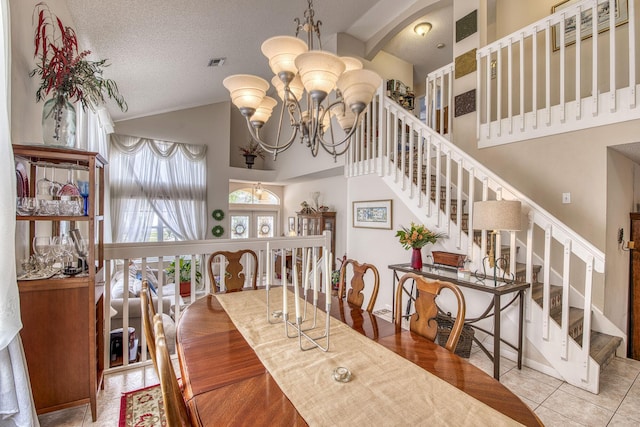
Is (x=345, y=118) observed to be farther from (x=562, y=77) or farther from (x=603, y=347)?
(x=603, y=347)

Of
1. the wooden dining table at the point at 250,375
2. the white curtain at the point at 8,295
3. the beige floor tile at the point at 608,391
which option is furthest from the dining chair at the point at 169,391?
the beige floor tile at the point at 608,391

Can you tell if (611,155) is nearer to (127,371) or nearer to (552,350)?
(552,350)

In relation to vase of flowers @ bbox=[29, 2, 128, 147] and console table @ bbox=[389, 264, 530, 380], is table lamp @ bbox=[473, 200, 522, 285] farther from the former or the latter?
vase of flowers @ bbox=[29, 2, 128, 147]

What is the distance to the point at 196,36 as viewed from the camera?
3.29 m

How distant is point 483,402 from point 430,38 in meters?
5.90

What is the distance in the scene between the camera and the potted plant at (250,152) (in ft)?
24.8

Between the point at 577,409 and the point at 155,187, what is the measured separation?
706cm

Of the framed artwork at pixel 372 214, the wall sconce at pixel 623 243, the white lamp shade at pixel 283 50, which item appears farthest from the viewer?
the framed artwork at pixel 372 214

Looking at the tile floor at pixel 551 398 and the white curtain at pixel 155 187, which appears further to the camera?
→ the white curtain at pixel 155 187

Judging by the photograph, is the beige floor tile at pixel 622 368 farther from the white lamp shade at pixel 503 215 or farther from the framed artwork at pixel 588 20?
the framed artwork at pixel 588 20

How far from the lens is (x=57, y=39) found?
7.71 feet

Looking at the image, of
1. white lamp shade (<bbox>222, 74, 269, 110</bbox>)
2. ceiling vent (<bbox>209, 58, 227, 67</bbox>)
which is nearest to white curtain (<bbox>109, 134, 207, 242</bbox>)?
ceiling vent (<bbox>209, 58, 227, 67</bbox>)

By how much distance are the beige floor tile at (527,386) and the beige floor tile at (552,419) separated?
104mm

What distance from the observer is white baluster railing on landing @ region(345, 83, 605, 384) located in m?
2.33
